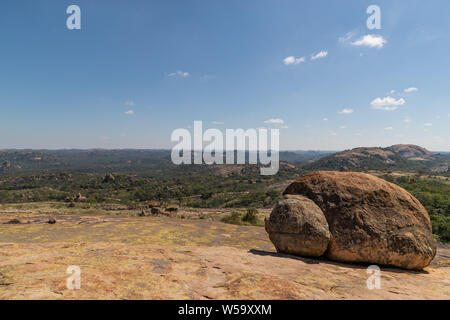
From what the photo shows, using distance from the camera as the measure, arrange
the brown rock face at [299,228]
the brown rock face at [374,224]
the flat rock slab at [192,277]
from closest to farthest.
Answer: the flat rock slab at [192,277], the brown rock face at [374,224], the brown rock face at [299,228]

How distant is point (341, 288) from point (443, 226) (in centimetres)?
2988

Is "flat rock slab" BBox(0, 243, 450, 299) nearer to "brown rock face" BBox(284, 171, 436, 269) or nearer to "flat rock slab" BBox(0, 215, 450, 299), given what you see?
"flat rock slab" BBox(0, 215, 450, 299)

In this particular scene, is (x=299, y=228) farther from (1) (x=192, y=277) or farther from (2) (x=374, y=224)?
(1) (x=192, y=277)

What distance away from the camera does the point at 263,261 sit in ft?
25.0

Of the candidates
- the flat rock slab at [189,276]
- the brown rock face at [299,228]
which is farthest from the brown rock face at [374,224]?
the flat rock slab at [189,276]

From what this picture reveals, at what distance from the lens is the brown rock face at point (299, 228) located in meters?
8.36

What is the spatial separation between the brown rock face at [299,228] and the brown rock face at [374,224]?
0.39 metres

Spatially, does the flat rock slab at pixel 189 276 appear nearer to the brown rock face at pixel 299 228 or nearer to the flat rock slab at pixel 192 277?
the flat rock slab at pixel 192 277

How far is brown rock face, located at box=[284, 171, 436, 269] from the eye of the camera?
7.99 meters

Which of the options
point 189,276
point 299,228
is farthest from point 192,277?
point 299,228

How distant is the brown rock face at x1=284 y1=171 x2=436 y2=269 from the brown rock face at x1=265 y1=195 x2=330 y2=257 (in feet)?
1.29
